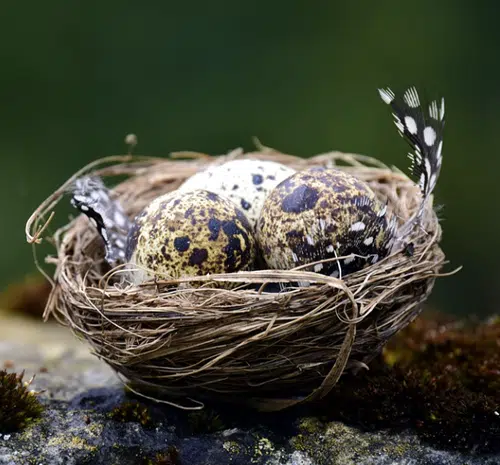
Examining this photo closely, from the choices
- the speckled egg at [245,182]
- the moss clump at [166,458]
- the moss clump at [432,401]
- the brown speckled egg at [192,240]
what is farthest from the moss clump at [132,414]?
the speckled egg at [245,182]

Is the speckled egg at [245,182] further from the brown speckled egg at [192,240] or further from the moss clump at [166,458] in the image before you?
the moss clump at [166,458]

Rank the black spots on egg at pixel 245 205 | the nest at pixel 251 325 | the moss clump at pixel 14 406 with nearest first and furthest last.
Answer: the nest at pixel 251 325 → the moss clump at pixel 14 406 → the black spots on egg at pixel 245 205

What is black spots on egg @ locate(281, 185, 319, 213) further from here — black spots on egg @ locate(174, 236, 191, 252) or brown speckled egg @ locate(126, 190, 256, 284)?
black spots on egg @ locate(174, 236, 191, 252)

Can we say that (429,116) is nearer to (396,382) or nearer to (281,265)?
(281,265)

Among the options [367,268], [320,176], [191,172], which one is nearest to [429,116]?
[320,176]

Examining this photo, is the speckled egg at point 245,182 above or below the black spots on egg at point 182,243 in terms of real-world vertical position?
above

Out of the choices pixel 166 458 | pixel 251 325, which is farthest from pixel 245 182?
pixel 166 458

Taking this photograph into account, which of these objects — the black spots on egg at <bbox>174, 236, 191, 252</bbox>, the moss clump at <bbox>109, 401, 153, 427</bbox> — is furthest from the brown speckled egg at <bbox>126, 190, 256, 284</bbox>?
the moss clump at <bbox>109, 401, 153, 427</bbox>
